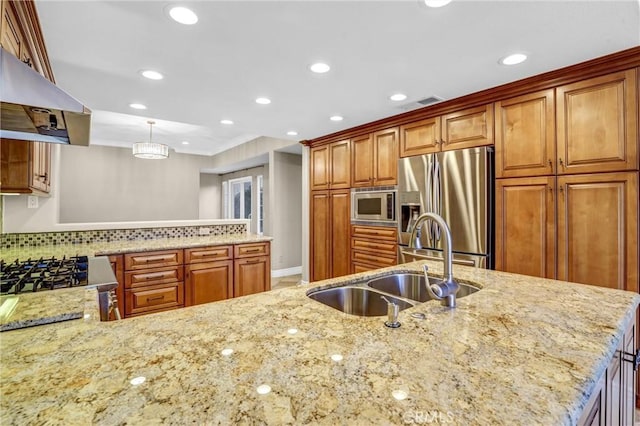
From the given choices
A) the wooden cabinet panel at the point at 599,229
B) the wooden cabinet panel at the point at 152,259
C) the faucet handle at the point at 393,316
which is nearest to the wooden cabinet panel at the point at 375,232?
the wooden cabinet panel at the point at 599,229

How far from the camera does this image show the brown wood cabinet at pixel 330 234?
13.4 ft

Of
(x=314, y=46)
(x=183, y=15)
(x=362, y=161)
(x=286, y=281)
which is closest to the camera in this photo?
(x=183, y=15)

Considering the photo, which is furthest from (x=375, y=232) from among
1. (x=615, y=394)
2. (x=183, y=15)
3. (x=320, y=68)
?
(x=183, y=15)

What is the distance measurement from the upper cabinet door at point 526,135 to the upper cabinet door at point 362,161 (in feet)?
4.74

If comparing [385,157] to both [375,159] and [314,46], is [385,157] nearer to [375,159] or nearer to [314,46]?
[375,159]

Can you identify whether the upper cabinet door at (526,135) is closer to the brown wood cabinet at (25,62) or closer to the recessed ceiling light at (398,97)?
the recessed ceiling light at (398,97)

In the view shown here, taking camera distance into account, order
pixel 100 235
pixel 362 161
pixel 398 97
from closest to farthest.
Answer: pixel 398 97, pixel 100 235, pixel 362 161

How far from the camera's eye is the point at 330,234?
4.30 m

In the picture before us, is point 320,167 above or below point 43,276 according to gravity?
above

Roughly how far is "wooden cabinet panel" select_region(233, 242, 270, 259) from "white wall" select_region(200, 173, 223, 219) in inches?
242

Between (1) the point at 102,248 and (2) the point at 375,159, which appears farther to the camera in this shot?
(2) the point at 375,159

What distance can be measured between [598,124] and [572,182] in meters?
0.41

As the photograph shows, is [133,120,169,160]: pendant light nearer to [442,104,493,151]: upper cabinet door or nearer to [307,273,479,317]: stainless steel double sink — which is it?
[442,104,493,151]: upper cabinet door

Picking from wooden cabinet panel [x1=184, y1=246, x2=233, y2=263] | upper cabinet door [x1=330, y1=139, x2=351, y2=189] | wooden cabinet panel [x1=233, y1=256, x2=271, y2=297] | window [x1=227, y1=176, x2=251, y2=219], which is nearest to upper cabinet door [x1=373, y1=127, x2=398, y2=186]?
upper cabinet door [x1=330, y1=139, x2=351, y2=189]
